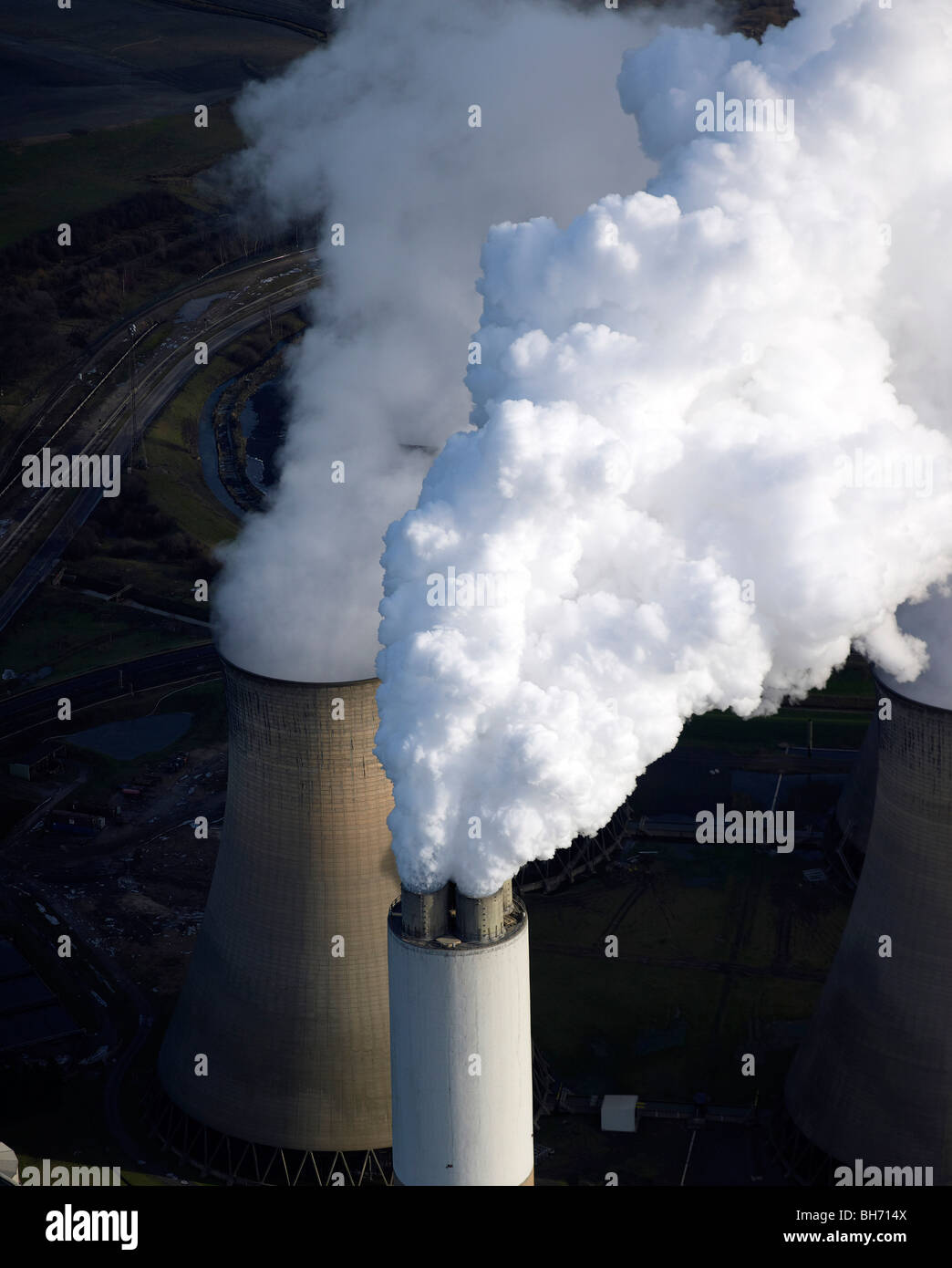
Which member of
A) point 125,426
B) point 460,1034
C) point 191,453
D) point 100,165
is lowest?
point 460,1034

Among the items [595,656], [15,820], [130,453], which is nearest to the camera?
[595,656]

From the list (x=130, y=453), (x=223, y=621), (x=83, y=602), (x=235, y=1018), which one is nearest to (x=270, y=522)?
(x=223, y=621)

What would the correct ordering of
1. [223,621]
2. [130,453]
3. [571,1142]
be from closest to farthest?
[223,621]
[571,1142]
[130,453]

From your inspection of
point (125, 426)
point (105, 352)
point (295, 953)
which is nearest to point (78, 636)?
point (125, 426)

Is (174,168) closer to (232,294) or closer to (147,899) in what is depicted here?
(232,294)

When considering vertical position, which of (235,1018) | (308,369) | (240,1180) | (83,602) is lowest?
(240,1180)

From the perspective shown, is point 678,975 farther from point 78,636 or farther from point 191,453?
point 191,453

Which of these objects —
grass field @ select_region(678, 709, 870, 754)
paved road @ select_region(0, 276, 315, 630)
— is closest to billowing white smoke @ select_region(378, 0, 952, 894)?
Answer: grass field @ select_region(678, 709, 870, 754)
